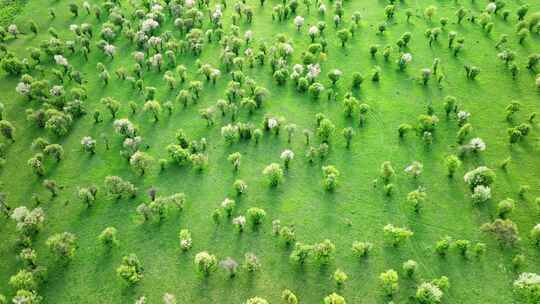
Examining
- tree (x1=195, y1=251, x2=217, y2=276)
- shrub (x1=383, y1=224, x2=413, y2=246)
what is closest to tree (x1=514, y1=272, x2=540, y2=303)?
shrub (x1=383, y1=224, x2=413, y2=246)

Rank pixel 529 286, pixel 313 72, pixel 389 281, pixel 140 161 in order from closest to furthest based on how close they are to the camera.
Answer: pixel 529 286 < pixel 389 281 < pixel 140 161 < pixel 313 72

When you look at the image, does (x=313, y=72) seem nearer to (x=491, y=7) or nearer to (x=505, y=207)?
(x=505, y=207)

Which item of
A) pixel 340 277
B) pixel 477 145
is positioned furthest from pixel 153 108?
pixel 477 145

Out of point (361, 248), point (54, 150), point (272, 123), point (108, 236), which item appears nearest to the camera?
point (361, 248)

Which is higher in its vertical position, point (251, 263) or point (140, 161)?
point (140, 161)

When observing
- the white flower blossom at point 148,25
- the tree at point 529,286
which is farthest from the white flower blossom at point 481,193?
the white flower blossom at point 148,25

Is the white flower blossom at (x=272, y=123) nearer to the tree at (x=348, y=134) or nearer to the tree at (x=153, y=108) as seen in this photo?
the tree at (x=348, y=134)
